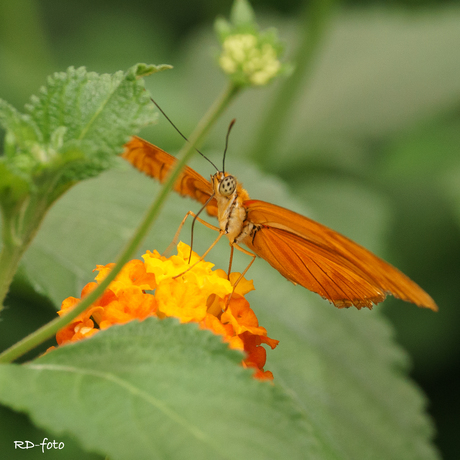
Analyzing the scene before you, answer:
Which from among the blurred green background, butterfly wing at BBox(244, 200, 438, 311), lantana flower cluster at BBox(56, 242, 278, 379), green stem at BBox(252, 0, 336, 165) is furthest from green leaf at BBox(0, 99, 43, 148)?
green stem at BBox(252, 0, 336, 165)

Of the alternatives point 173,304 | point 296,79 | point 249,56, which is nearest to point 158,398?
point 173,304

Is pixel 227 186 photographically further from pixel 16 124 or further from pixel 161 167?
pixel 16 124

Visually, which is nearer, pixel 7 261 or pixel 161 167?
pixel 7 261

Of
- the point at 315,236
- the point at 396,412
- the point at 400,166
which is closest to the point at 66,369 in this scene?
the point at 315,236

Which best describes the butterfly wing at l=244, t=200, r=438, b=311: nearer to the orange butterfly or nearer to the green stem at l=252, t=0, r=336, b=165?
the orange butterfly

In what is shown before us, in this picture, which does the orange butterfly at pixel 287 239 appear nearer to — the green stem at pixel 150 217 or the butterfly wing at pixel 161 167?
the butterfly wing at pixel 161 167
